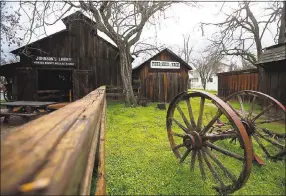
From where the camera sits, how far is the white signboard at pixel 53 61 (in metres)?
14.5

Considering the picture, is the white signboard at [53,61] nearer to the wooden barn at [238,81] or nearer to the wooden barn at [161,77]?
the wooden barn at [161,77]

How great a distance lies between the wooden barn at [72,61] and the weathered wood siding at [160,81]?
2.10m

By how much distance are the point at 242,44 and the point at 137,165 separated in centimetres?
1970

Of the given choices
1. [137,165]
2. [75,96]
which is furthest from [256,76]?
[137,165]

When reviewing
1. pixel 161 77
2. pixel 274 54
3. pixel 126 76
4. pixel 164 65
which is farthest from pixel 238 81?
pixel 126 76

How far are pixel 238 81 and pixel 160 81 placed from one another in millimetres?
6093

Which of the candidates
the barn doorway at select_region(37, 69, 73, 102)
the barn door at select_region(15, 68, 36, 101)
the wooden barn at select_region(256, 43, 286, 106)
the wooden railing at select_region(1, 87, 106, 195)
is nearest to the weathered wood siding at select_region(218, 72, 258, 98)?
the wooden barn at select_region(256, 43, 286, 106)

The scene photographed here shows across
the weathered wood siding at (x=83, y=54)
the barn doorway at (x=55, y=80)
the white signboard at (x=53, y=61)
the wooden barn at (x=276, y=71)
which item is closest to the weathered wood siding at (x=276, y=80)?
the wooden barn at (x=276, y=71)

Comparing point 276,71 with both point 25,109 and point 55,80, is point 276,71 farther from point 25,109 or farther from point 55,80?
point 55,80

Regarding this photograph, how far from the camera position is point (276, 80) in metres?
9.58

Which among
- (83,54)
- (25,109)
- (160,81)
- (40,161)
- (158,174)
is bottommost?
(158,174)

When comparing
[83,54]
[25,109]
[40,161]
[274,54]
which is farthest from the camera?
[83,54]

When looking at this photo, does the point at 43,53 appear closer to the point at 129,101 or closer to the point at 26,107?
the point at 129,101

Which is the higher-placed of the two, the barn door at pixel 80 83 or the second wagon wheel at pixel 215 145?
the barn door at pixel 80 83
